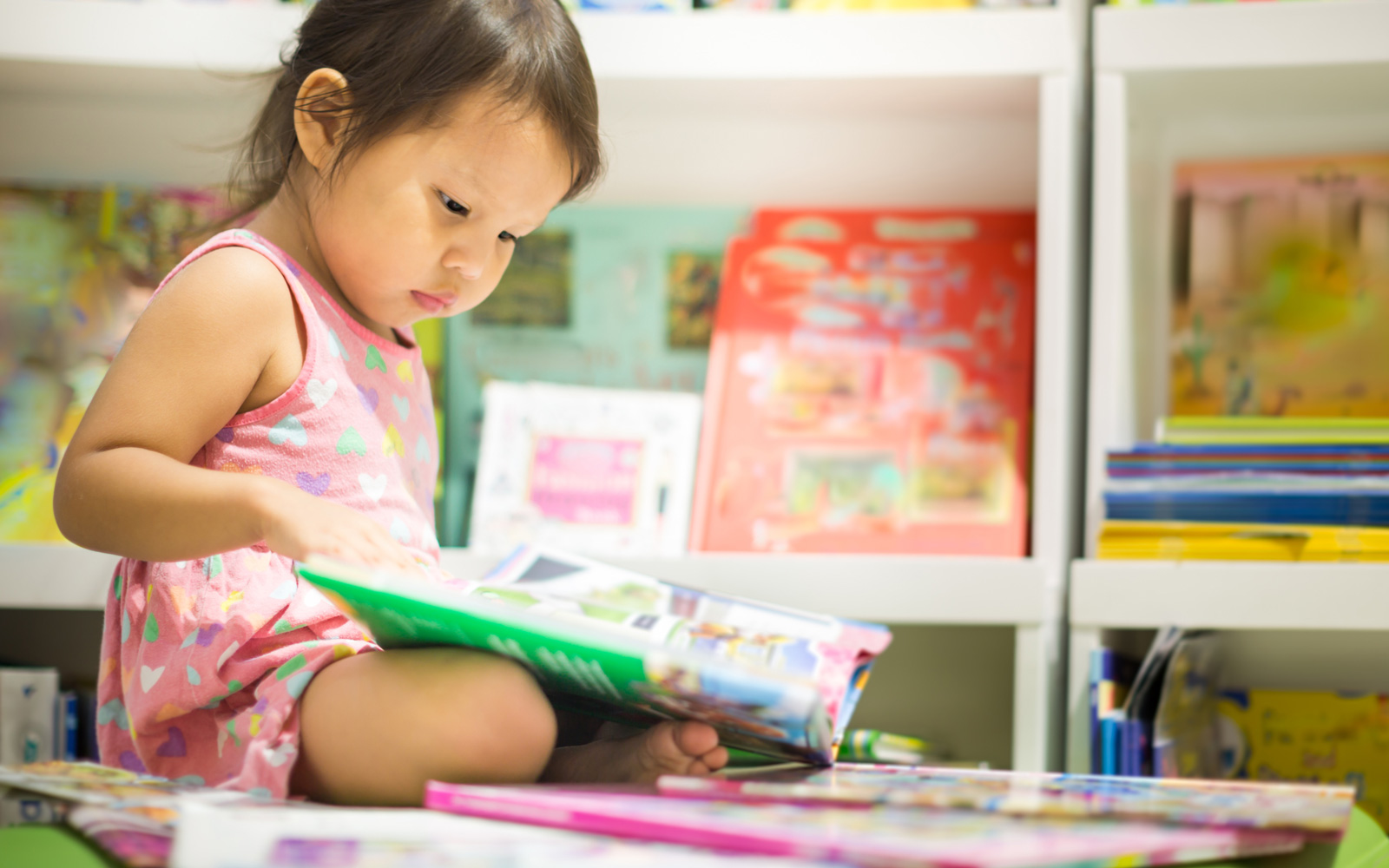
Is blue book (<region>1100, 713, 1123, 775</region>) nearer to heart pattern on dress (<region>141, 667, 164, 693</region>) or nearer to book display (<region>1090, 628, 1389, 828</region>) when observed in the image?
book display (<region>1090, 628, 1389, 828</region>)

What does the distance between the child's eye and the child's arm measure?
12 centimetres

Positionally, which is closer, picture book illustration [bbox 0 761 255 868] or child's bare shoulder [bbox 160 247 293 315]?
picture book illustration [bbox 0 761 255 868]

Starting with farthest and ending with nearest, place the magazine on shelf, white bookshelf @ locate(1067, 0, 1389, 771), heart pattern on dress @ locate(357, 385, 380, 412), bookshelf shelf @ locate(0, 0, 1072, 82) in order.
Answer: the magazine on shelf < bookshelf shelf @ locate(0, 0, 1072, 82) < white bookshelf @ locate(1067, 0, 1389, 771) < heart pattern on dress @ locate(357, 385, 380, 412)

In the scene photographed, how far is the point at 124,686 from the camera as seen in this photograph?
708 millimetres

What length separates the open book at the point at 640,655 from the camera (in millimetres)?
474

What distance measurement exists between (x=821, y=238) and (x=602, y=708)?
0.71 metres

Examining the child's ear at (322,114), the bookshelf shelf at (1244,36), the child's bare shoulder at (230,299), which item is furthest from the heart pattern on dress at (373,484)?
the bookshelf shelf at (1244,36)

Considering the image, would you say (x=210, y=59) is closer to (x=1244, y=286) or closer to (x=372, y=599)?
(x=372, y=599)

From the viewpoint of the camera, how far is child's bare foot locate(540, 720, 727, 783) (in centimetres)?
57

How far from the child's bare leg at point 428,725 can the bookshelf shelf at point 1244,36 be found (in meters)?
0.78

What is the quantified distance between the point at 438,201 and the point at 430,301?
3.4 inches

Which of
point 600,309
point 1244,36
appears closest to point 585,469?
point 600,309

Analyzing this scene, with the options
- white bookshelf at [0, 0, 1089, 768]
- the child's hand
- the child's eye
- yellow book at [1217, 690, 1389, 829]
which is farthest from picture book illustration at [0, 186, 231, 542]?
yellow book at [1217, 690, 1389, 829]

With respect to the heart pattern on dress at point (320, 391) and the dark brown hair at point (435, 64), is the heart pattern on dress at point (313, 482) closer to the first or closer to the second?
the heart pattern on dress at point (320, 391)
